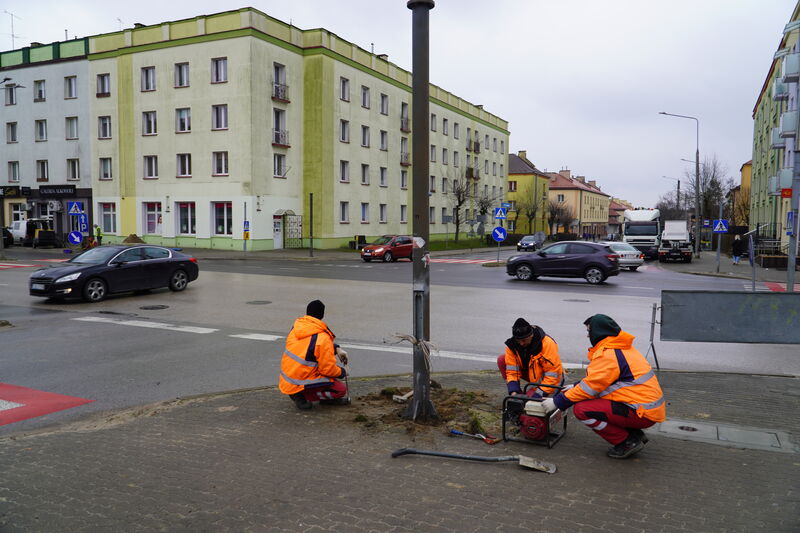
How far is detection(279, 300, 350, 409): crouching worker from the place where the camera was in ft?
20.2

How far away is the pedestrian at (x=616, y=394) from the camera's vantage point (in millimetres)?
4914

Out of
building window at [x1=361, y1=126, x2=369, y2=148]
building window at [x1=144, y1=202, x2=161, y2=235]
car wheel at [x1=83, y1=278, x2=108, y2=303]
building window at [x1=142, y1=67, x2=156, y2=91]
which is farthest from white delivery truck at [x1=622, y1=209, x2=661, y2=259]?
car wheel at [x1=83, y1=278, x2=108, y2=303]

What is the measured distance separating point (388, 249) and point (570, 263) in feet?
42.3

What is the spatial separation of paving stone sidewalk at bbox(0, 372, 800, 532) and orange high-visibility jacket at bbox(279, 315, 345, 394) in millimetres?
329

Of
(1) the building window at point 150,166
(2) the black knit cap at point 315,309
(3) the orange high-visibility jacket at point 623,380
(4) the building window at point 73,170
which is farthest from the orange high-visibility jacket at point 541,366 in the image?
(4) the building window at point 73,170

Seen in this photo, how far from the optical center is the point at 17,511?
406 centimetres

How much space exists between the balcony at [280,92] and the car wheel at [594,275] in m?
25.1

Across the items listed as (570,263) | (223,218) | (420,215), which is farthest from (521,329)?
(223,218)

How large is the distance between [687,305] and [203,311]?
9.96m

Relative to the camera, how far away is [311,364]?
6.17 metres

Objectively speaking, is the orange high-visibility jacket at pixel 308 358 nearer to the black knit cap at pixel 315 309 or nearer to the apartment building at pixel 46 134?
the black knit cap at pixel 315 309

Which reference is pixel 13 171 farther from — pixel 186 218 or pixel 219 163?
pixel 219 163

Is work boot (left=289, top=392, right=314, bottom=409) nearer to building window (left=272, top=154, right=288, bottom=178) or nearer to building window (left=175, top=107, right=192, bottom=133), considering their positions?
building window (left=272, top=154, right=288, bottom=178)

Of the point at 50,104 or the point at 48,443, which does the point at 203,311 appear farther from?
the point at 50,104
